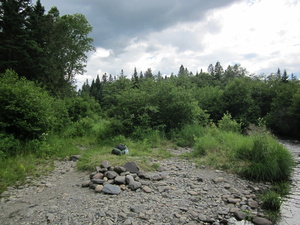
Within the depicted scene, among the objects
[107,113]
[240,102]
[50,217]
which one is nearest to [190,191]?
[50,217]

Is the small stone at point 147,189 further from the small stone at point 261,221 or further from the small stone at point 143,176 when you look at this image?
the small stone at point 261,221

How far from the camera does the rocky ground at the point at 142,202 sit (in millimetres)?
3346

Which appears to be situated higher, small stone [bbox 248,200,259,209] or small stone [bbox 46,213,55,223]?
small stone [bbox 46,213,55,223]

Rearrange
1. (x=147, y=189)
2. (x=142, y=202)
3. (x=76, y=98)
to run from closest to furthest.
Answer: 1. (x=142, y=202)
2. (x=147, y=189)
3. (x=76, y=98)

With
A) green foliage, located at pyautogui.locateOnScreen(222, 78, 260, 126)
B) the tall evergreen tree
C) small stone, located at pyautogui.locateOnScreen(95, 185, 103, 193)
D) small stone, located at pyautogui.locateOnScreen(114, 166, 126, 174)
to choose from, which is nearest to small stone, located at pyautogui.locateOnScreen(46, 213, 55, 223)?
small stone, located at pyautogui.locateOnScreen(95, 185, 103, 193)

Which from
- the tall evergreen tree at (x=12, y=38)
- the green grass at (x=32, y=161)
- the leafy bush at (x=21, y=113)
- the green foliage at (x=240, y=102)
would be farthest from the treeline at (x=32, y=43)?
the green foliage at (x=240, y=102)

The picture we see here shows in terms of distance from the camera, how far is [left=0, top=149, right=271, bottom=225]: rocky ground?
3.35 metres

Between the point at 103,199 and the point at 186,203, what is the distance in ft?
5.88

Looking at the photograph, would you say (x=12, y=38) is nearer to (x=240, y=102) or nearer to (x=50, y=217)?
(x=50, y=217)

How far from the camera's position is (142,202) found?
13.0ft

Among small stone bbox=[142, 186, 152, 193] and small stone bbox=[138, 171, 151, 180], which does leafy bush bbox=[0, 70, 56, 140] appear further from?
small stone bbox=[142, 186, 152, 193]

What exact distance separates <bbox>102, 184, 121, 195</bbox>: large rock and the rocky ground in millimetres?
Result: 103

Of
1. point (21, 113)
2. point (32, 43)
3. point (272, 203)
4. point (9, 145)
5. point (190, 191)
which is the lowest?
point (272, 203)

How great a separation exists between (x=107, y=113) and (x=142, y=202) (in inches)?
313
